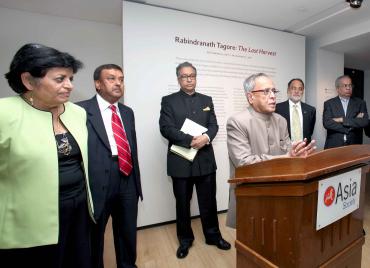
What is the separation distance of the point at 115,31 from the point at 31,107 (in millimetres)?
2648

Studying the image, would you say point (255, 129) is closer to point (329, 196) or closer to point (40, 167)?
point (329, 196)

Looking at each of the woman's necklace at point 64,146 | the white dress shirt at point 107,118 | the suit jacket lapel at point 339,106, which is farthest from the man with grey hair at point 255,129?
the suit jacket lapel at point 339,106

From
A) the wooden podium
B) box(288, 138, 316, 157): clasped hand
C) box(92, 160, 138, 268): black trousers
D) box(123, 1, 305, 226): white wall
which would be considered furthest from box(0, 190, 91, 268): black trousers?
box(123, 1, 305, 226): white wall

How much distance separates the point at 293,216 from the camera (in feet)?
2.68

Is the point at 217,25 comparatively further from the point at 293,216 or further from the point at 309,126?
the point at 293,216

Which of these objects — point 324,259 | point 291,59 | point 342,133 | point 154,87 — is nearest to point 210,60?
point 154,87

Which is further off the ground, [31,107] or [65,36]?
[65,36]

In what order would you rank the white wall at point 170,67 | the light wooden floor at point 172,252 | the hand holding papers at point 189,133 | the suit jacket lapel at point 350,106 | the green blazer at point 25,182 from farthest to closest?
the suit jacket lapel at point 350,106, the white wall at point 170,67, the hand holding papers at point 189,133, the light wooden floor at point 172,252, the green blazer at point 25,182

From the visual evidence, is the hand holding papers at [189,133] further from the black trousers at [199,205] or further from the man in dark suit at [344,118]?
the man in dark suit at [344,118]

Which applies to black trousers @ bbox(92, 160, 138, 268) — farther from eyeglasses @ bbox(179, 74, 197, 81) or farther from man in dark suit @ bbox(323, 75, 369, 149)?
man in dark suit @ bbox(323, 75, 369, 149)

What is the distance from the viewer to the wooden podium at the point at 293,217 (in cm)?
80

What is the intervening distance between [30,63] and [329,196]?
1336 millimetres

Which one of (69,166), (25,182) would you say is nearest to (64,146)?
(69,166)

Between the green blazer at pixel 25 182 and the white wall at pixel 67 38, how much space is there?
7.77ft
